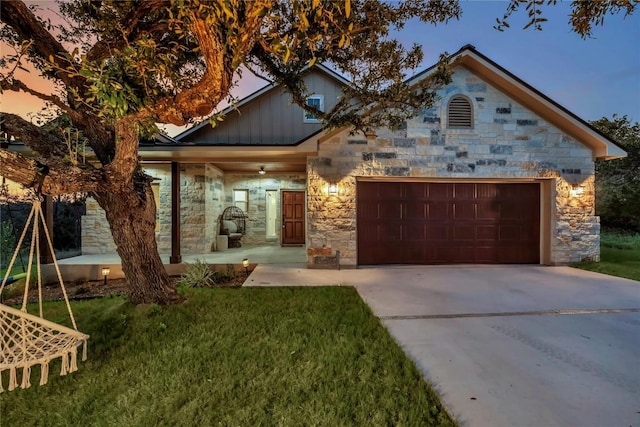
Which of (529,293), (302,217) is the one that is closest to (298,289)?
(529,293)

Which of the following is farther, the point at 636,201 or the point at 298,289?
the point at 636,201

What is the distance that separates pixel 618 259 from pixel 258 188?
11249 mm

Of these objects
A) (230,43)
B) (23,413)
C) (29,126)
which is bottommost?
(23,413)

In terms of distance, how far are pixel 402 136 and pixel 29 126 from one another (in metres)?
6.66

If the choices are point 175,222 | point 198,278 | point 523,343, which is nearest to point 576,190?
point 523,343

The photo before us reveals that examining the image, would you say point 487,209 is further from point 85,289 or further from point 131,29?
point 85,289

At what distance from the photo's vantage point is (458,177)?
7.55 m

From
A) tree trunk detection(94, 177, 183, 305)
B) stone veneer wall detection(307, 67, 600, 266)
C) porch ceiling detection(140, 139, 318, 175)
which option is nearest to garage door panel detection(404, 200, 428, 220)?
stone veneer wall detection(307, 67, 600, 266)

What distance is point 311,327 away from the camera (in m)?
3.73

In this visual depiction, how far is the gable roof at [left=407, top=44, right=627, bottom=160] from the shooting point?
6926mm

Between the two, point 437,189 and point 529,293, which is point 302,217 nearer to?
point 437,189

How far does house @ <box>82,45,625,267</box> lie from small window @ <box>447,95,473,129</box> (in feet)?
0.08

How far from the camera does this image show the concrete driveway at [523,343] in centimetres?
231

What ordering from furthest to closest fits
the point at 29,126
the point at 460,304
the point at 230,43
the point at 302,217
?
the point at 302,217 < the point at 460,304 < the point at 29,126 < the point at 230,43
